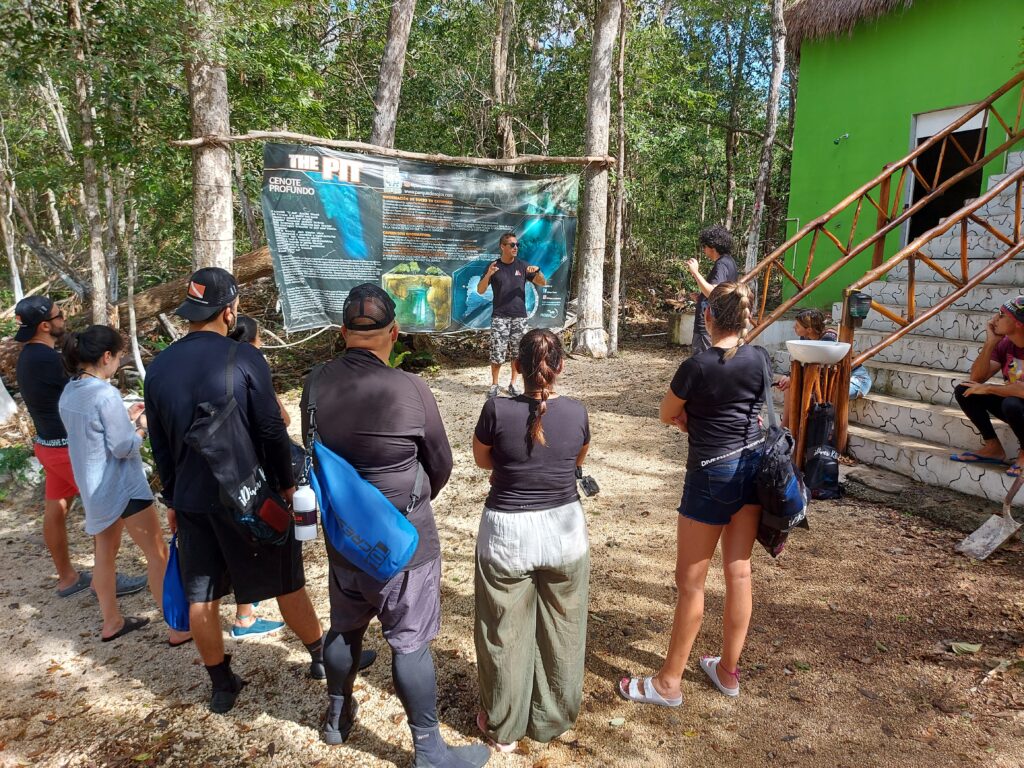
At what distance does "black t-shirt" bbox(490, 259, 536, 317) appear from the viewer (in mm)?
6673

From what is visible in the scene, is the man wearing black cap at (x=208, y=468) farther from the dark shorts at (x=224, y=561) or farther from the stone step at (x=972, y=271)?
the stone step at (x=972, y=271)

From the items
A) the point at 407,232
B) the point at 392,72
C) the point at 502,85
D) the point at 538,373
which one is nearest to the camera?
the point at 538,373

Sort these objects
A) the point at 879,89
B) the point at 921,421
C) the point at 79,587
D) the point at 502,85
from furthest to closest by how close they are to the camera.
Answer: the point at 502,85
the point at 879,89
the point at 921,421
the point at 79,587

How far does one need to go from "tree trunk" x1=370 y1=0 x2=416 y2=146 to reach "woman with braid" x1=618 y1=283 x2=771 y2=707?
26.5ft

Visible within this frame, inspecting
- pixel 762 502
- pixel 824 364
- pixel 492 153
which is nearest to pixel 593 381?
pixel 824 364

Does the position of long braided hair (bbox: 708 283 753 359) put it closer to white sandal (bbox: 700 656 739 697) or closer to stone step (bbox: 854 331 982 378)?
white sandal (bbox: 700 656 739 697)

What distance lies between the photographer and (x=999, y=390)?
13.1ft

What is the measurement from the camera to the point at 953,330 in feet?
18.2

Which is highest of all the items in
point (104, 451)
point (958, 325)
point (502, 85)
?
point (502, 85)

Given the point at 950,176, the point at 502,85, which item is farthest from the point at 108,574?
the point at 502,85

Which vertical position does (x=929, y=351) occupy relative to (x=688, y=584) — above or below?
above

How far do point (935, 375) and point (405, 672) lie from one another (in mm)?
4868

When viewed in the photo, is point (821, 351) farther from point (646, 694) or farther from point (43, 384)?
point (43, 384)

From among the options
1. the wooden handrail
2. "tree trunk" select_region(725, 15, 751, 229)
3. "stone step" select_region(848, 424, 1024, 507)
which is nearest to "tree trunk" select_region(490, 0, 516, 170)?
"tree trunk" select_region(725, 15, 751, 229)
